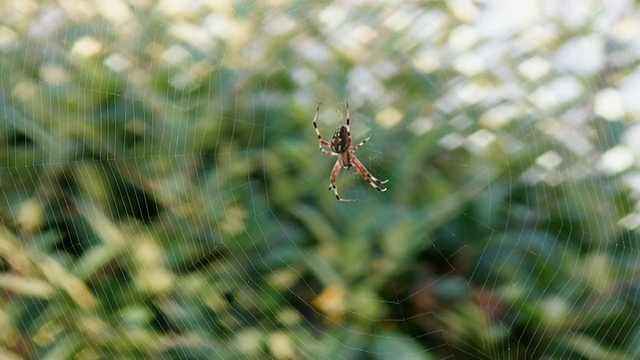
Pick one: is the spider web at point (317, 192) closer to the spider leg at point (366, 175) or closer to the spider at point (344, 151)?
the spider leg at point (366, 175)

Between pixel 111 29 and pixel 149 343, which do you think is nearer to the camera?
pixel 149 343

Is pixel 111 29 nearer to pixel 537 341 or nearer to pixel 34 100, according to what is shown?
pixel 34 100

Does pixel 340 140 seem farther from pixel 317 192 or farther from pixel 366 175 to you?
pixel 317 192

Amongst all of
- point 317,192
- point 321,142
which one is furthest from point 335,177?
point 317,192

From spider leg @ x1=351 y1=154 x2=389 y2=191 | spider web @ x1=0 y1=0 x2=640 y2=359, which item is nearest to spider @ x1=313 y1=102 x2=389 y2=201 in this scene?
spider leg @ x1=351 y1=154 x2=389 y2=191

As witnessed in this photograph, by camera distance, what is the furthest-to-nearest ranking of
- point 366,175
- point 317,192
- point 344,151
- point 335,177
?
point 344,151, point 366,175, point 335,177, point 317,192

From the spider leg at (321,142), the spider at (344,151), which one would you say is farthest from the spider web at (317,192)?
the spider at (344,151)

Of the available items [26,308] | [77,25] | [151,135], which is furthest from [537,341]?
[77,25]
